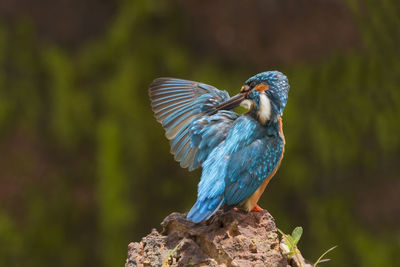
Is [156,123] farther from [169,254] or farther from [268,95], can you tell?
[169,254]

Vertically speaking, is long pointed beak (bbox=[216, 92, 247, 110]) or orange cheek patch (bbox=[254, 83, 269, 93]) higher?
orange cheek patch (bbox=[254, 83, 269, 93])

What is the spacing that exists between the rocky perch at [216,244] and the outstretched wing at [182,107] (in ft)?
1.71

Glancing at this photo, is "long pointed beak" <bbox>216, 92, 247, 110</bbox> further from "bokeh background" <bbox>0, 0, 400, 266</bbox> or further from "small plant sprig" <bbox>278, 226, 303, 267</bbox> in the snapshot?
"bokeh background" <bbox>0, 0, 400, 266</bbox>

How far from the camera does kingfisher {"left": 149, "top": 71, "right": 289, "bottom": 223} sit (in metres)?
2.74

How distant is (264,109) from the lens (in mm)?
2883

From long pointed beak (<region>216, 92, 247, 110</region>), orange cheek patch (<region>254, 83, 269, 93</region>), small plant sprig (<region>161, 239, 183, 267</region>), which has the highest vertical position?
orange cheek patch (<region>254, 83, 269, 93</region>)

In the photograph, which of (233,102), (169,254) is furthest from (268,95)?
(169,254)

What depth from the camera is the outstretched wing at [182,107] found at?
3.21m

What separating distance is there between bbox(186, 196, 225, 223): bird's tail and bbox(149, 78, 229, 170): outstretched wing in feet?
1.63

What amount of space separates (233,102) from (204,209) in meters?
0.63

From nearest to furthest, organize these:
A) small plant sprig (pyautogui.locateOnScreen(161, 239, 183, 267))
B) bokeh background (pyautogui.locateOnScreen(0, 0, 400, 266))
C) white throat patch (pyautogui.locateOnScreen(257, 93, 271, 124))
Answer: small plant sprig (pyautogui.locateOnScreen(161, 239, 183, 267)) < white throat patch (pyautogui.locateOnScreen(257, 93, 271, 124)) < bokeh background (pyautogui.locateOnScreen(0, 0, 400, 266))

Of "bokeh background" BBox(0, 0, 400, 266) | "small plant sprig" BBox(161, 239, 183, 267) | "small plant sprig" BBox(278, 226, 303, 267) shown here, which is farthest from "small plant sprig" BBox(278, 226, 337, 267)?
"bokeh background" BBox(0, 0, 400, 266)

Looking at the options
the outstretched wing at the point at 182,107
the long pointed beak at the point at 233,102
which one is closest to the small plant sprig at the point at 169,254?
the outstretched wing at the point at 182,107

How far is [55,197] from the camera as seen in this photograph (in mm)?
7109
